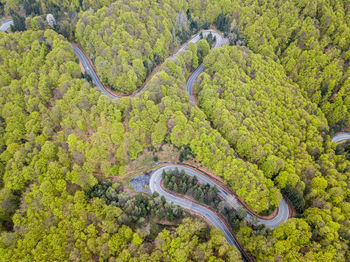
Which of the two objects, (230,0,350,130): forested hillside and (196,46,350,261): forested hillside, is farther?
(230,0,350,130): forested hillside

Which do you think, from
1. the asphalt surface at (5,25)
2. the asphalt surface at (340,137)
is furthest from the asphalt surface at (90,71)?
the asphalt surface at (340,137)

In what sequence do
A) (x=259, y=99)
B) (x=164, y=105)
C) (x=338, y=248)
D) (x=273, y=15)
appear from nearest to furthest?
(x=338, y=248) < (x=164, y=105) < (x=259, y=99) < (x=273, y=15)

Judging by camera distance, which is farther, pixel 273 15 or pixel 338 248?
pixel 273 15

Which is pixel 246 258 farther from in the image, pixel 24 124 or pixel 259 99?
pixel 24 124

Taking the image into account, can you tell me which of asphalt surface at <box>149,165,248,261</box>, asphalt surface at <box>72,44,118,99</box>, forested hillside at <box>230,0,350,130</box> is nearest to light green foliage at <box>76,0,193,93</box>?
asphalt surface at <box>72,44,118,99</box>

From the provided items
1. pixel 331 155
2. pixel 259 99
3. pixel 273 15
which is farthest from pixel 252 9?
pixel 331 155

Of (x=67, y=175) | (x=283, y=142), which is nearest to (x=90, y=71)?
(x=67, y=175)

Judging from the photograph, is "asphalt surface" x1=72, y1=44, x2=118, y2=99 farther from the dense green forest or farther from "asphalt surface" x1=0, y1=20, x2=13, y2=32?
"asphalt surface" x1=0, y1=20, x2=13, y2=32
